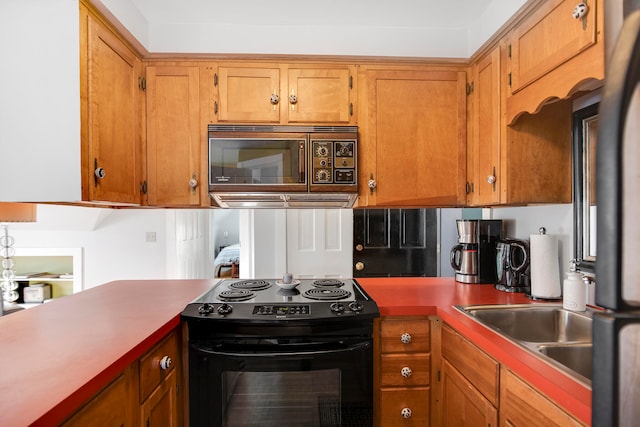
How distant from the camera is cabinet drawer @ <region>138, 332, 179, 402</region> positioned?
1.23 m

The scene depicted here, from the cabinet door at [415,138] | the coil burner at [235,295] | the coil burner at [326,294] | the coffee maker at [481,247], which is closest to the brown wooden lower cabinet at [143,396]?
the coil burner at [235,295]

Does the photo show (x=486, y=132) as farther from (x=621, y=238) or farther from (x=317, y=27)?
(x=621, y=238)

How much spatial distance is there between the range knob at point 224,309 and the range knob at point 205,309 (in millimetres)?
40

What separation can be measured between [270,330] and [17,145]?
128cm

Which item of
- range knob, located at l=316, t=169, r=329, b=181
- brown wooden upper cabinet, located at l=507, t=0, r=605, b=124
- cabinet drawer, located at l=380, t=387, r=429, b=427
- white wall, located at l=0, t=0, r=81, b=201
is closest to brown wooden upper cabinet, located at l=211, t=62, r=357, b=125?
range knob, located at l=316, t=169, r=329, b=181

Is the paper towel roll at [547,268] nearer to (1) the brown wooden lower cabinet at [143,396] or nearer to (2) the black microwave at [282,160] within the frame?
(2) the black microwave at [282,160]

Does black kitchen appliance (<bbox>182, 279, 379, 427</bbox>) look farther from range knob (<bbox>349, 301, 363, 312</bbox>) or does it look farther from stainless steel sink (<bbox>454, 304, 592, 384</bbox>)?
stainless steel sink (<bbox>454, 304, 592, 384</bbox>)

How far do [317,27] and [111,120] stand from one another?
1.16 metres

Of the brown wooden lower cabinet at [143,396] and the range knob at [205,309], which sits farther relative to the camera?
the range knob at [205,309]

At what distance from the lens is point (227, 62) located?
6.33 feet

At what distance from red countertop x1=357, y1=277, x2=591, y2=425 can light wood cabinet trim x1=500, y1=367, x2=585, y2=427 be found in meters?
0.04

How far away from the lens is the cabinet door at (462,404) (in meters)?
1.22

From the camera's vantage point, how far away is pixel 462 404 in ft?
4.60

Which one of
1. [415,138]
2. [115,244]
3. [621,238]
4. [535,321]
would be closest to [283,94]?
[415,138]
